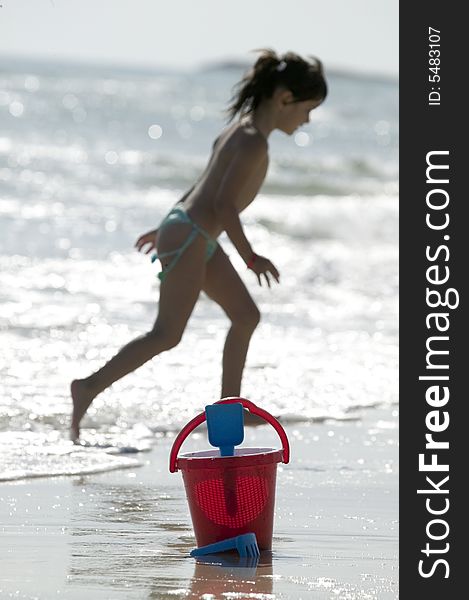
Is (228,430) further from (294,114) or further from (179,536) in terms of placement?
(294,114)

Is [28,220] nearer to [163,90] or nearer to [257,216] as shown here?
[257,216]

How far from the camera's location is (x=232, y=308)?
5926 millimetres

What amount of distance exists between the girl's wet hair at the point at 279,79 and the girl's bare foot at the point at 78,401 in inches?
52.9

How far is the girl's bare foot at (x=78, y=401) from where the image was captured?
5.74 m

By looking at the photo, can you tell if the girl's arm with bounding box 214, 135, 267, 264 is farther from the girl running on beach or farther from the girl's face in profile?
the girl's face in profile

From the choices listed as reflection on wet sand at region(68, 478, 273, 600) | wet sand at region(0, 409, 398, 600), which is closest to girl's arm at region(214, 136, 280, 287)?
wet sand at region(0, 409, 398, 600)

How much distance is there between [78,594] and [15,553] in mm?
513

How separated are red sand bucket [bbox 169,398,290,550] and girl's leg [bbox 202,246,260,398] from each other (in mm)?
2059

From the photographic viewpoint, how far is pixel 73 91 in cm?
3669

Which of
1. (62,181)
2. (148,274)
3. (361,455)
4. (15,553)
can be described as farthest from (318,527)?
(62,181)

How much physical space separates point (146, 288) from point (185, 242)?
186 inches

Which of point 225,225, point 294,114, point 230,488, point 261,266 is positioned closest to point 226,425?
point 230,488

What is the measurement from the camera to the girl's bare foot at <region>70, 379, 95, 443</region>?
574cm

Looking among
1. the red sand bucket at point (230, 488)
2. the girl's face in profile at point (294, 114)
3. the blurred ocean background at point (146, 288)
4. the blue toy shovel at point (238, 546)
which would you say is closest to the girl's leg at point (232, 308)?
the blurred ocean background at point (146, 288)
